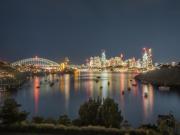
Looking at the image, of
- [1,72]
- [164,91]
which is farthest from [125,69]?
[164,91]

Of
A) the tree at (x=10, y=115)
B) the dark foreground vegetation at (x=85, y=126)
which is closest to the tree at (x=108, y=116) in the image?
the dark foreground vegetation at (x=85, y=126)

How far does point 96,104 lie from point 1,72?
7284cm

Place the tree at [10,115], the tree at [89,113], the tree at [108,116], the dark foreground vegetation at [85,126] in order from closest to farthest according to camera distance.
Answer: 1. the dark foreground vegetation at [85,126]
2. the tree at [10,115]
3. the tree at [108,116]
4. the tree at [89,113]

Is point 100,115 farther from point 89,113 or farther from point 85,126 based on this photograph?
point 85,126

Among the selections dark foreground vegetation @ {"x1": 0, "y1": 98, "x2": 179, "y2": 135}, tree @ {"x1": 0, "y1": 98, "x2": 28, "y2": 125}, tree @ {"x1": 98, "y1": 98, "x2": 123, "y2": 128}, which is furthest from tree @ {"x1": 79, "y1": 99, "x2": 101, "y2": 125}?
tree @ {"x1": 0, "y1": 98, "x2": 28, "y2": 125}

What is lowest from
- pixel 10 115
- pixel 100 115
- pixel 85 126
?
pixel 85 126

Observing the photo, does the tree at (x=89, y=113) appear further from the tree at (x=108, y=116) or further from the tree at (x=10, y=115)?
the tree at (x=10, y=115)

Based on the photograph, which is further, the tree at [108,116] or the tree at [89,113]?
the tree at [89,113]

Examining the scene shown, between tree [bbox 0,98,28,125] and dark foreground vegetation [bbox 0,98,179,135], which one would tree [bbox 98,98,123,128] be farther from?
tree [bbox 0,98,28,125]

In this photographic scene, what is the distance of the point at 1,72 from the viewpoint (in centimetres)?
8125

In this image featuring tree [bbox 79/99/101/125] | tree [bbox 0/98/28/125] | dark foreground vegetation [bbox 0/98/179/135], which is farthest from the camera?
tree [bbox 79/99/101/125]

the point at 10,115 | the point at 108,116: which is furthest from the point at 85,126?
the point at 10,115

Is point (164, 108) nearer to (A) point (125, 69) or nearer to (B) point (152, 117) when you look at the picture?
(B) point (152, 117)

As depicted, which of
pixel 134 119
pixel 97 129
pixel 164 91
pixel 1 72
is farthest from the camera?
pixel 1 72
